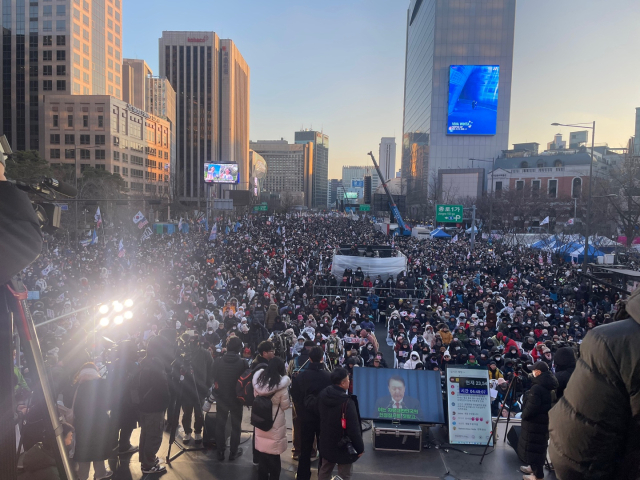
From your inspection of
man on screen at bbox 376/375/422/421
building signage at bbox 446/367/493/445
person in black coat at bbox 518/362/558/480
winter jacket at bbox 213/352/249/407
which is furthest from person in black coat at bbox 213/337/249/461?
person in black coat at bbox 518/362/558/480

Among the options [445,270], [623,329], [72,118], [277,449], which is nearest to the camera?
[623,329]

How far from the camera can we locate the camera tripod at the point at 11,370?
1562mm

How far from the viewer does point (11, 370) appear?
1.60 m

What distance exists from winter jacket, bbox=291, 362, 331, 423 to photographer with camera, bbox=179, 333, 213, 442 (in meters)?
1.66

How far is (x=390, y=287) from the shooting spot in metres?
21.2

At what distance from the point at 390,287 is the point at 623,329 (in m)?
20.0

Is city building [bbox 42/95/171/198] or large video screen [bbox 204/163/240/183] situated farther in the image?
city building [bbox 42/95/171/198]

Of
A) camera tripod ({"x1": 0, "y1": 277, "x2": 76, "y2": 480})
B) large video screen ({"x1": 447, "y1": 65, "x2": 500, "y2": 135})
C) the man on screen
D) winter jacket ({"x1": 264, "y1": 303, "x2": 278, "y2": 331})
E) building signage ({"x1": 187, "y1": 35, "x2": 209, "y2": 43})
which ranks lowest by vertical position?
winter jacket ({"x1": 264, "y1": 303, "x2": 278, "y2": 331})

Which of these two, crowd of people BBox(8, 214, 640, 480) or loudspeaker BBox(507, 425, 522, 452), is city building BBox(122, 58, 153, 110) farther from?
loudspeaker BBox(507, 425, 522, 452)

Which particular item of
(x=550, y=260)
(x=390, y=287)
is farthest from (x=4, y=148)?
(x=550, y=260)

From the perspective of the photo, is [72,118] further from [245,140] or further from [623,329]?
[245,140]

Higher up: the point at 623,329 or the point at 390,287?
the point at 623,329

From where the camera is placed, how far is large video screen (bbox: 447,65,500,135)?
289ft

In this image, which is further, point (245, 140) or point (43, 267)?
point (245, 140)
